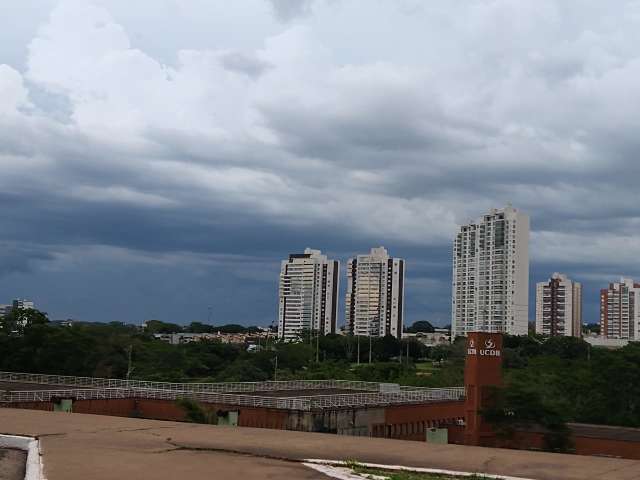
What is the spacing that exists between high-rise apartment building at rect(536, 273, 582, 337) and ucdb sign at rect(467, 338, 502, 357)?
151 m

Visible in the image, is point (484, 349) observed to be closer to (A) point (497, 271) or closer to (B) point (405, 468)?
(B) point (405, 468)

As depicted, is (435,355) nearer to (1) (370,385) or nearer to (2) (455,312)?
(2) (455,312)

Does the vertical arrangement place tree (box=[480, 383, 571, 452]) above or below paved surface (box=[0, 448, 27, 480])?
below

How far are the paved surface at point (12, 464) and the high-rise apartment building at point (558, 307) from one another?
7435 inches

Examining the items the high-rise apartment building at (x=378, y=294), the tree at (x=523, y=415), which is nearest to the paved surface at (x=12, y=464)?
the tree at (x=523, y=415)

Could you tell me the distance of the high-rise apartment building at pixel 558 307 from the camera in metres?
190

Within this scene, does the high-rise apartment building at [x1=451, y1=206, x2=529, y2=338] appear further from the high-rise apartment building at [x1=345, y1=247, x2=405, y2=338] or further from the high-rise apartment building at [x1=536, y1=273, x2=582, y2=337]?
the high-rise apartment building at [x1=536, y1=273, x2=582, y2=337]

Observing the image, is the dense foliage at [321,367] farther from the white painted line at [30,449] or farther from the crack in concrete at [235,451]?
the white painted line at [30,449]

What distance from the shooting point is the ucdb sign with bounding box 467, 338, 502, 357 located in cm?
4612

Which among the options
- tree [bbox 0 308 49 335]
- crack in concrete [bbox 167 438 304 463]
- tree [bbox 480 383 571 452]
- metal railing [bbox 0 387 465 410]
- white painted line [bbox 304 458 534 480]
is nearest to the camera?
white painted line [bbox 304 458 534 480]

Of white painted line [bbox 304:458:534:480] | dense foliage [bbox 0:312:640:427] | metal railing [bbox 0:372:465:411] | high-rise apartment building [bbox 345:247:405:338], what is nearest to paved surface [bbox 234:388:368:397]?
metal railing [bbox 0:372:465:411]

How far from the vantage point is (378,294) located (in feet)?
600

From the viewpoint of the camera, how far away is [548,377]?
71.4m

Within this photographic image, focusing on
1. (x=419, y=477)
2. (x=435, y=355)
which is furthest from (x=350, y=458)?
(x=435, y=355)
